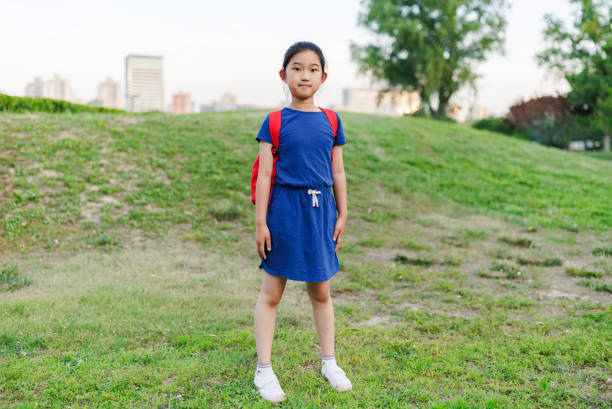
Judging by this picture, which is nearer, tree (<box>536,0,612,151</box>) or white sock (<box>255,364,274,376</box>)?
white sock (<box>255,364,274,376</box>)

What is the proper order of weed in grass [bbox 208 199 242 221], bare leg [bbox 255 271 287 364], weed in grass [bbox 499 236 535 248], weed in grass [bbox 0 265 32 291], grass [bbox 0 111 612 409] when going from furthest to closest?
weed in grass [bbox 208 199 242 221] < weed in grass [bbox 499 236 535 248] < weed in grass [bbox 0 265 32 291] < grass [bbox 0 111 612 409] < bare leg [bbox 255 271 287 364]

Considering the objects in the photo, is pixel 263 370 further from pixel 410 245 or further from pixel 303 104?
pixel 410 245

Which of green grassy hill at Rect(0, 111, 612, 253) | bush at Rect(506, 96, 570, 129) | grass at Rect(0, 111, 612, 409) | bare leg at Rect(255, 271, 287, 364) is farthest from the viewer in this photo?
bush at Rect(506, 96, 570, 129)

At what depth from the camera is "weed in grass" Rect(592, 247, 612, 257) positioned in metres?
6.30

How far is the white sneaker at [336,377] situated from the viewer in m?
2.77

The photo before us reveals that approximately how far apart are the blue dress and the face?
12 centimetres

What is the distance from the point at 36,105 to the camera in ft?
43.4

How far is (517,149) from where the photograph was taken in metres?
14.3

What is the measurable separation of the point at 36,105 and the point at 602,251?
13.8m

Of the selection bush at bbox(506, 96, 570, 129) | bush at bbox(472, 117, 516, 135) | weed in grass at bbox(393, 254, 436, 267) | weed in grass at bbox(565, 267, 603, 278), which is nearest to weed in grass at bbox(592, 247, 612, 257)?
weed in grass at bbox(565, 267, 603, 278)

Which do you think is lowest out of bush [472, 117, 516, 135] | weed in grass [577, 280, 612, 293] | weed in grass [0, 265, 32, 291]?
weed in grass [0, 265, 32, 291]

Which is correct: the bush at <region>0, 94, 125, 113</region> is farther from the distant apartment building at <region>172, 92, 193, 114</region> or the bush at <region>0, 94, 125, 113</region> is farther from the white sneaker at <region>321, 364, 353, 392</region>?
the distant apartment building at <region>172, 92, 193, 114</region>

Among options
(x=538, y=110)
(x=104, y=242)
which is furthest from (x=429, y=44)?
(x=104, y=242)

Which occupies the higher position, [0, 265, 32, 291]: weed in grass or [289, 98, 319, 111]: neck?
[289, 98, 319, 111]: neck
